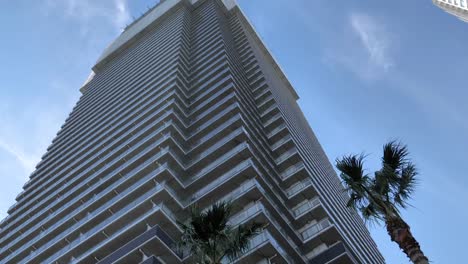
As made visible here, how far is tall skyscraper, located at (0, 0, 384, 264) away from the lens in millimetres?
38562

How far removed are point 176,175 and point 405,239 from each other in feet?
90.1

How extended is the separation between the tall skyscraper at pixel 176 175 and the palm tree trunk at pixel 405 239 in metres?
13.9

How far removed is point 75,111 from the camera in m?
81.9

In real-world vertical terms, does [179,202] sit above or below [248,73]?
below

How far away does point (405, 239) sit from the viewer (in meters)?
19.7

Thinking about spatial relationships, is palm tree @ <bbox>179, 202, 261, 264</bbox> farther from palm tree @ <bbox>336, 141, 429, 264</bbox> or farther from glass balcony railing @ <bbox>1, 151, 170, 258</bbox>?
glass balcony railing @ <bbox>1, 151, 170, 258</bbox>

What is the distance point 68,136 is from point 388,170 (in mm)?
57984

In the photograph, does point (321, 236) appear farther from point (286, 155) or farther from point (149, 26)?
point (149, 26)

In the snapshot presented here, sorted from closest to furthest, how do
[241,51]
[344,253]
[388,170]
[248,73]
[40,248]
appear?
[388,170], [344,253], [40,248], [248,73], [241,51]

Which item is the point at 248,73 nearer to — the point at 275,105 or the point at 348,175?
the point at 275,105

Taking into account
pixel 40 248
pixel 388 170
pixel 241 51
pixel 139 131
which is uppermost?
pixel 241 51

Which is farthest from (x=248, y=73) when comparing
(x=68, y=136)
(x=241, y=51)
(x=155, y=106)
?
(x=68, y=136)

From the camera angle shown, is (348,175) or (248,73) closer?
(348,175)

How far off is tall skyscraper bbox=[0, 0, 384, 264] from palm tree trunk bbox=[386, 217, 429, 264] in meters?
13.9
